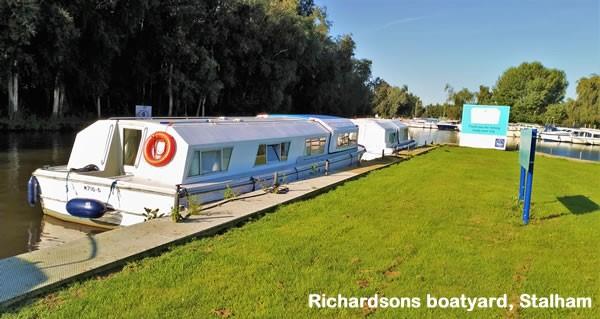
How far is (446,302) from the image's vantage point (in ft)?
17.9

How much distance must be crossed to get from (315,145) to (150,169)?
7.87 metres

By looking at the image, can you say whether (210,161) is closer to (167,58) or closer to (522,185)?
(522,185)

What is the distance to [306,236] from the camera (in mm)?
7957

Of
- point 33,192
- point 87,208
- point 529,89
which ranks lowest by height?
point 87,208

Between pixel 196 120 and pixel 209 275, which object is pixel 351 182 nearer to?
pixel 196 120

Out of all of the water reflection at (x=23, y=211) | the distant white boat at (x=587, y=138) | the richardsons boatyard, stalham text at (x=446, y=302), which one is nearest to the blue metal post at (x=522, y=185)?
the richardsons boatyard, stalham text at (x=446, y=302)

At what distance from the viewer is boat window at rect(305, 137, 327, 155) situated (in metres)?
17.5

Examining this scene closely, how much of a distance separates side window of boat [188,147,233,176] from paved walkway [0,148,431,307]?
6.61 feet

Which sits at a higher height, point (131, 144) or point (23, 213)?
point (131, 144)

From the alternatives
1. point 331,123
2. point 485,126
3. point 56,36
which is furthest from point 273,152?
point 485,126

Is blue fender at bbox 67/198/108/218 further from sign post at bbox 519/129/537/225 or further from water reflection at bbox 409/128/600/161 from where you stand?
water reflection at bbox 409/128/600/161

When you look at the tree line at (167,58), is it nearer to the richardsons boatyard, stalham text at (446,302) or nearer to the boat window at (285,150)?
the boat window at (285,150)

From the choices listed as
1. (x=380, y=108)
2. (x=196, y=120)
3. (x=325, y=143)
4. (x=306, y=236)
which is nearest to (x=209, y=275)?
(x=306, y=236)

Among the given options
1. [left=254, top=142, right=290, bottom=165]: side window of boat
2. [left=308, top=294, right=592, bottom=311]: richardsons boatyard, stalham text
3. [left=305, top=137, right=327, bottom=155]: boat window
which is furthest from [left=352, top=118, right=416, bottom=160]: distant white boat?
[left=308, top=294, right=592, bottom=311]: richardsons boatyard, stalham text
